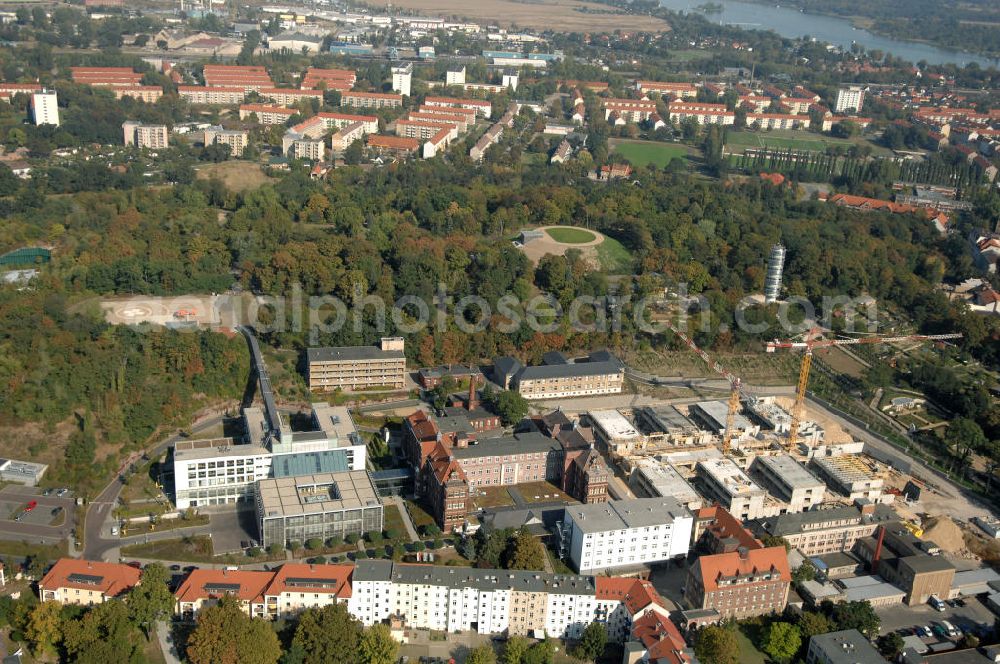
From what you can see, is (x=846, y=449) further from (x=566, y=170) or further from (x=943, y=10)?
(x=943, y=10)

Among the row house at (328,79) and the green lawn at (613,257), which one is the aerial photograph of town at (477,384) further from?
the row house at (328,79)

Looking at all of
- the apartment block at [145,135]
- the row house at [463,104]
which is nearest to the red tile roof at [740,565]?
the apartment block at [145,135]

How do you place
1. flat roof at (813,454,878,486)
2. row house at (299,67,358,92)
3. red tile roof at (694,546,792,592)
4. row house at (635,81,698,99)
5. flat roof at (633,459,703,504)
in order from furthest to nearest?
row house at (635,81,698,99) → row house at (299,67,358,92) → flat roof at (813,454,878,486) → flat roof at (633,459,703,504) → red tile roof at (694,546,792,592)

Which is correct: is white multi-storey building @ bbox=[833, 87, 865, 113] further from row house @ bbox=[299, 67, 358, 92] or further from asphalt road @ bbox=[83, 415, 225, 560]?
asphalt road @ bbox=[83, 415, 225, 560]

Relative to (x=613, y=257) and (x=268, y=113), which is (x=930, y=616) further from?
(x=268, y=113)

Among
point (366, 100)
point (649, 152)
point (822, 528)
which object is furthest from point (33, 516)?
point (366, 100)

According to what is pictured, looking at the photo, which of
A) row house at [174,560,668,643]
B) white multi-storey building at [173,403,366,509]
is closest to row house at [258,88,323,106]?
white multi-storey building at [173,403,366,509]
